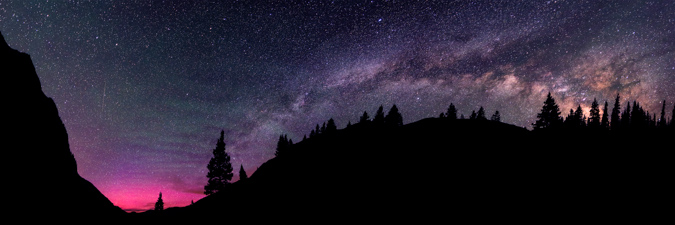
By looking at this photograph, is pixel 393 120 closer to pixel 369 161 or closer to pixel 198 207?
pixel 369 161

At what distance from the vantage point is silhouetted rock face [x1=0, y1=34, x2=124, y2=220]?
703 inches

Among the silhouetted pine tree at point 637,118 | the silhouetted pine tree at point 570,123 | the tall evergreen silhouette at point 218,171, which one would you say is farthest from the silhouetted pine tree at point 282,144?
the silhouetted pine tree at point 637,118

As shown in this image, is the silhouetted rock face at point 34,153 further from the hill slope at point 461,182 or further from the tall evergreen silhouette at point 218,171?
the tall evergreen silhouette at point 218,171

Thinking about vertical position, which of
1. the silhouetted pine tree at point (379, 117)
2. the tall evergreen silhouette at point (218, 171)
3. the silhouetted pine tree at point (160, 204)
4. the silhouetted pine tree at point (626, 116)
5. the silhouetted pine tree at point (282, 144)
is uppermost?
the silhouetted pine tree at point (626, 116)

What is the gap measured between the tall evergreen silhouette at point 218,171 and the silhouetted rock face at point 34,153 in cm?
2573

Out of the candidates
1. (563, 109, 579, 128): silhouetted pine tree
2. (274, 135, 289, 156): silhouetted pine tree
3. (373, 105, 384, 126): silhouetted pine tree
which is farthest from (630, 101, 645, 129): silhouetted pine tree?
(274, 135, 289, 156): silhouetted pine tree

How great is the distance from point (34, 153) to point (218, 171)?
3319cm

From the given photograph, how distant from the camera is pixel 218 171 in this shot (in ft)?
171

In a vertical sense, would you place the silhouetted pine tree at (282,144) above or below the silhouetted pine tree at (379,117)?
below

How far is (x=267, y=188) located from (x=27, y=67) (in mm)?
26336

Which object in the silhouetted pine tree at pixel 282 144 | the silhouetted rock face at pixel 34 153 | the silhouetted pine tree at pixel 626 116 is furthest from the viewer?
the silhouetted pine tree at pixel 626 116

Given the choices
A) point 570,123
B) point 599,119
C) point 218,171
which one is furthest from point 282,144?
point 599,119

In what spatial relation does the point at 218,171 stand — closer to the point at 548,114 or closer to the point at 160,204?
the point at 160,204

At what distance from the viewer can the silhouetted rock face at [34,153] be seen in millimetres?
17859
